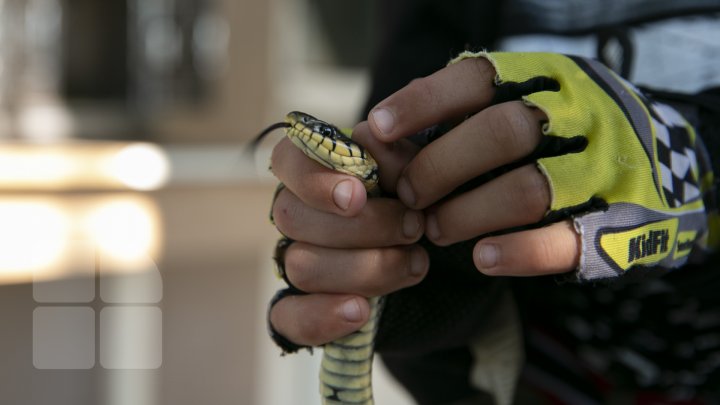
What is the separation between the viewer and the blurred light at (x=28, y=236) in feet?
8.85

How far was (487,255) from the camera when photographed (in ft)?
1.79

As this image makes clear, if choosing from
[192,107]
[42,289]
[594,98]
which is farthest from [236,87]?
[594,98]

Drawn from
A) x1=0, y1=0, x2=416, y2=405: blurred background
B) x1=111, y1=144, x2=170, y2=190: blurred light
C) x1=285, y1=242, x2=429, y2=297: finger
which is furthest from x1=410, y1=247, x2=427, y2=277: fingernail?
x1=111, y1=144, x2=170, y2=190: blurred light

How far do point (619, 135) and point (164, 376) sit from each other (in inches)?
107

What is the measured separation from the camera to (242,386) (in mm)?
3236

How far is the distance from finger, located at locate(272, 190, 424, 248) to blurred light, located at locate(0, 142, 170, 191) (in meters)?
2.40

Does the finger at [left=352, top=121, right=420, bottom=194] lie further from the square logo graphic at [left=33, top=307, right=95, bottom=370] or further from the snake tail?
the square logo graphic at [left=33, top=307, right=95, bottom=370]

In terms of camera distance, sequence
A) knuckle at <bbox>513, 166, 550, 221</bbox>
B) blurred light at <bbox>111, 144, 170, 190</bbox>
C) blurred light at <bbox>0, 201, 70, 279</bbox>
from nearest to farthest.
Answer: knuckle at <bbox>513, 166, 550, 221</bbox>, blurred light at <bbox>0, 201, 70, 279</bbox>, blurred light at <bbox>111, 144, 170, 190</bbox>

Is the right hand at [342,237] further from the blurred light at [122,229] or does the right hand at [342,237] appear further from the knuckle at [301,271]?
the blurred light at [122,229]

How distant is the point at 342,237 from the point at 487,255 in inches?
4.4

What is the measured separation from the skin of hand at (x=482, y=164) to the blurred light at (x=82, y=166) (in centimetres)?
247

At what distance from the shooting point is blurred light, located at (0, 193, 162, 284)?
2713 mm

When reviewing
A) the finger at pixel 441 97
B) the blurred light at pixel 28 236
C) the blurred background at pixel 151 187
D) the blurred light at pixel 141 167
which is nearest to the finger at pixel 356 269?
the finger at pixel 441 97

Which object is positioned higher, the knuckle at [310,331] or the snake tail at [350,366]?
the knuckle at [310,331]
